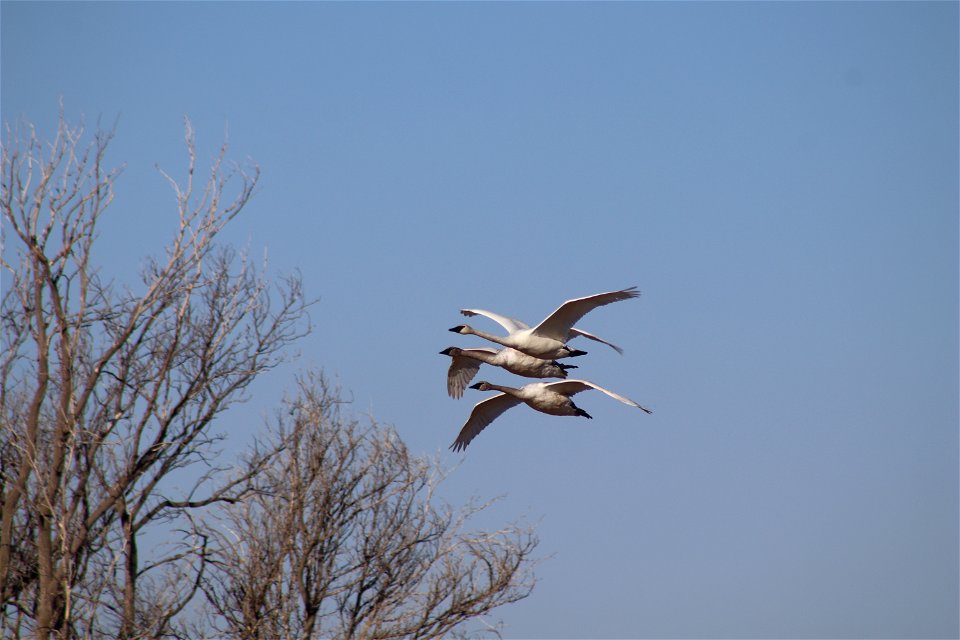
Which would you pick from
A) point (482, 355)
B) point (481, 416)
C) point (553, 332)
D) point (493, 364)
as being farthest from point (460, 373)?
A: point (553, 332)

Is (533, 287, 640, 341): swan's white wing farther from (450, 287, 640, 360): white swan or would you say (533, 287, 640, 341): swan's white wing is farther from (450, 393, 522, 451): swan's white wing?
(450, 393, 522, 451): swan's white wing

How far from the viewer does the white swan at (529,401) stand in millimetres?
16234

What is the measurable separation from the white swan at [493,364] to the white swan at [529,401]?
0.18 meters

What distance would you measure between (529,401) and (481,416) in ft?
5.78

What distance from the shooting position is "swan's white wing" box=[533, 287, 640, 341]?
15672 millimetres

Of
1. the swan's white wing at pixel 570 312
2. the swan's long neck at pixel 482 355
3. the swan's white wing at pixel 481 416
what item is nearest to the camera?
the swan's white wing at pixel 570 312

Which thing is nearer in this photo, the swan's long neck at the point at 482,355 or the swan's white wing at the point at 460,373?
the swan's long neck at the point at 482,355

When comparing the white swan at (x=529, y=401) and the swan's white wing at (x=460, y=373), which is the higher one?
the swan's white wing at (x=460, y=373)

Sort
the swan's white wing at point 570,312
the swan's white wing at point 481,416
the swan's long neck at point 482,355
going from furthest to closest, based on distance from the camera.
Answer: the swan's white wing at point 481,416 → the swan's long neck at point 482,355 → the swan's white wing at point 570,312

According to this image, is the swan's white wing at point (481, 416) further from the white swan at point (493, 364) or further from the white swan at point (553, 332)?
the white swan at point (553, 332)

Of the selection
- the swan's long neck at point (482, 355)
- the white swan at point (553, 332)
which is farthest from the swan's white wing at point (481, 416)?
the white swan at point (553, 332)

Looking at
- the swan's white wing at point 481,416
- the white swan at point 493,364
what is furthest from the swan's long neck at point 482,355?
the swan's white wing at point 481,416

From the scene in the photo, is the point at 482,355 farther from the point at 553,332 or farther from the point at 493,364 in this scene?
the point at 553,332

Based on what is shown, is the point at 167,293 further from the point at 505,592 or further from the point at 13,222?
the point at 505,592
